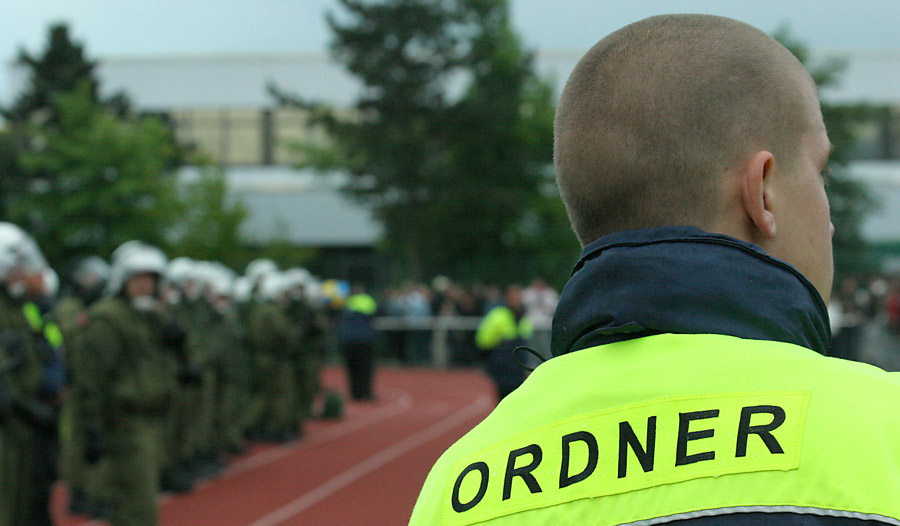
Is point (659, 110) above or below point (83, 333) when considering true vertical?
above

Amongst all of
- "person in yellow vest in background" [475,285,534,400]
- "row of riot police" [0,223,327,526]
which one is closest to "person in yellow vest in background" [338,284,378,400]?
"row of riot police" [0,223,327,526]

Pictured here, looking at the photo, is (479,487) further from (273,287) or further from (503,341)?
(273,287)

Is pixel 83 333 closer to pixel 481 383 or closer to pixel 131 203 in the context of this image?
pixel 481 383

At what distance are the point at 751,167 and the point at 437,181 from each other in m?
30.2

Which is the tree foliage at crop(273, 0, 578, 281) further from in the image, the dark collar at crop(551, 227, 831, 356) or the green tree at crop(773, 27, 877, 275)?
the dark collar at crop(551, 227, 831, 356)

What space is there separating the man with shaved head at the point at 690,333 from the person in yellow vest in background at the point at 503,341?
8.34 metres

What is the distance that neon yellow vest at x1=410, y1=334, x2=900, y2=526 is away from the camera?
97 centimetres

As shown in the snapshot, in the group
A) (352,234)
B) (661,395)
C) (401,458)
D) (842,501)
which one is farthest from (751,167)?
(352,234)

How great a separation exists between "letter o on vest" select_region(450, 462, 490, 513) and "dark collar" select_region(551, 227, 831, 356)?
179mm

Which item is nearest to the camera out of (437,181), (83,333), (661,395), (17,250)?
(661,395)

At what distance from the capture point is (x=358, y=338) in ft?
62.2

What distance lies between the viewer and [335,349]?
28.5m

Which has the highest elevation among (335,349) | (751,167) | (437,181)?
(751,167)

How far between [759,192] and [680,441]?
33cm
